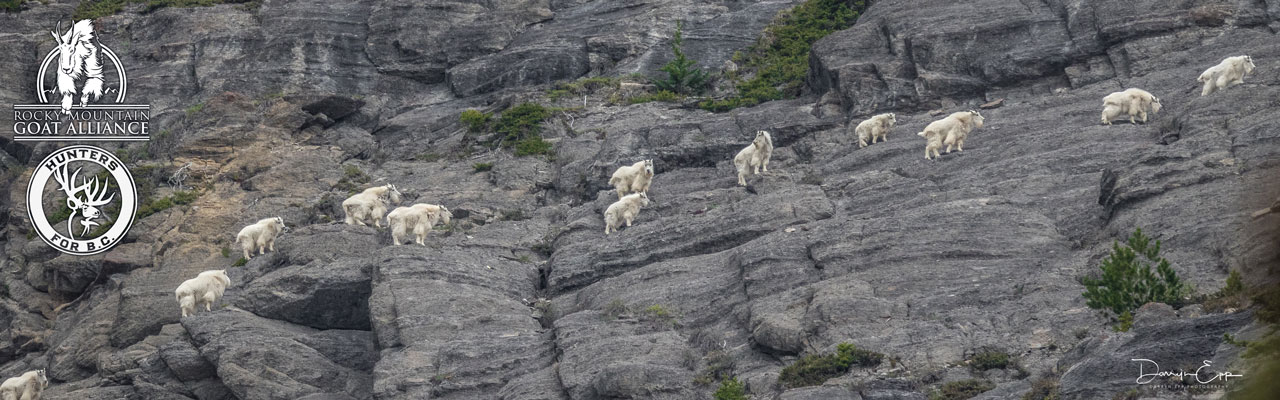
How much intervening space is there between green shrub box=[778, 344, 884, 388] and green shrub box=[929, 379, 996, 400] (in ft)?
4.90

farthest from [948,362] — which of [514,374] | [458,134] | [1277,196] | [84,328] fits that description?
[458,134]

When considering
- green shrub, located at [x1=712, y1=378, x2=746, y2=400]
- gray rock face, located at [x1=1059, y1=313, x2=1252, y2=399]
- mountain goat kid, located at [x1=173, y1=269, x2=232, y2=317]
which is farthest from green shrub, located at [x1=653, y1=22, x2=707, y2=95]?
gray rock face, located at [x1=1059, y1=313, x2=1252, y2=399]

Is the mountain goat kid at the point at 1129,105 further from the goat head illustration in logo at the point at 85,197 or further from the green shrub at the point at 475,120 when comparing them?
the goat head illustration in logo at the point at 85,197

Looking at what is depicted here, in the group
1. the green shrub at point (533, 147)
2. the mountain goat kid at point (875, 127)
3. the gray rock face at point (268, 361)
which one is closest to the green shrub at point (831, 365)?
the gray rock face at point (268, 361)

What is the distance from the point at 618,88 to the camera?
159ft

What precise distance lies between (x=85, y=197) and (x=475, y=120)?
39.9ft

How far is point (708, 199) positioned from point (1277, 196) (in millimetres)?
28678

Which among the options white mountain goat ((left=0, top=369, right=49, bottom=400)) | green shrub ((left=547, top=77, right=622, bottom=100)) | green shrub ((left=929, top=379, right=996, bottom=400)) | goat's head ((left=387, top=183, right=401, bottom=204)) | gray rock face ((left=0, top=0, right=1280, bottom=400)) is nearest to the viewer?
green shrub ((left=929, top=379, right=996, bottom=400))

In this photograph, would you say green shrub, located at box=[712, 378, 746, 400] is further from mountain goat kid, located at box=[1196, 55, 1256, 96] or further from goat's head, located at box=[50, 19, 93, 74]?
goat's head, located at box=[50, 19, 93, 74]

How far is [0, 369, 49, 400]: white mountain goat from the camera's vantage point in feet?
110

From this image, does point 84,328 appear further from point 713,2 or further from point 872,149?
point 713,2

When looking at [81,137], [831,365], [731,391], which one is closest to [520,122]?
[81,137]

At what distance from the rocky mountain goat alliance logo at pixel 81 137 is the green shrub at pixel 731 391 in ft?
74.6

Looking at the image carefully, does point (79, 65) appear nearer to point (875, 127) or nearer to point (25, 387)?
point (25, 387)
